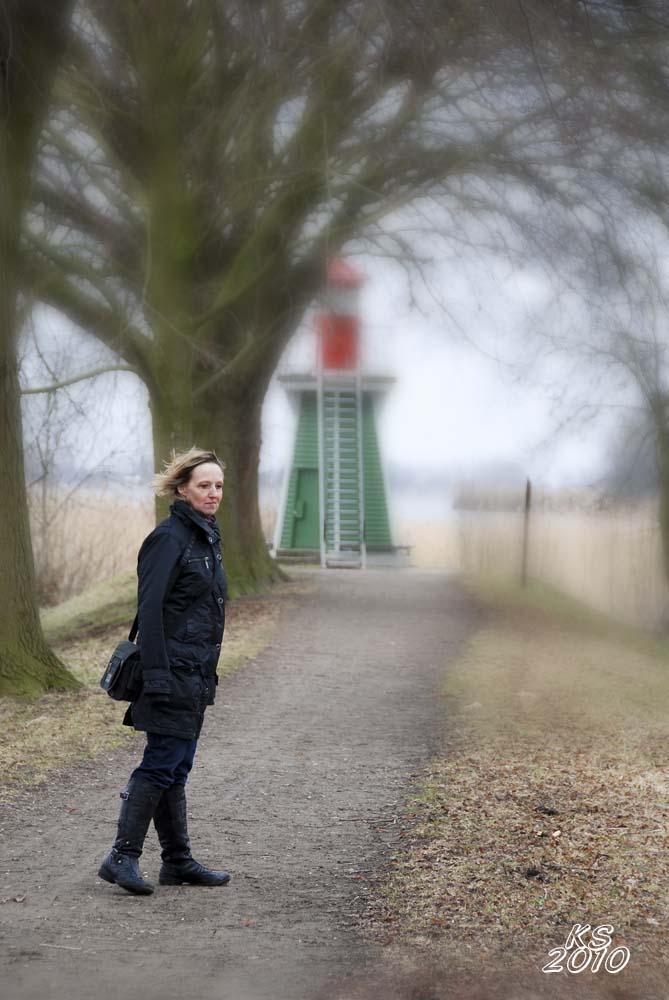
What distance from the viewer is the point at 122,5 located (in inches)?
606

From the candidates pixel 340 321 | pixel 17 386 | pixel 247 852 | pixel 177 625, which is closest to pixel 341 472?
pixel 340 321

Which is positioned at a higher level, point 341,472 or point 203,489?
point 341,472

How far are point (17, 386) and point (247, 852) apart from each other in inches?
247

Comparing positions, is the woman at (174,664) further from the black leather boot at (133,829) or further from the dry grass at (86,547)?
the dry grass at (86,547)

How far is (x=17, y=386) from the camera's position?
11.5 metres

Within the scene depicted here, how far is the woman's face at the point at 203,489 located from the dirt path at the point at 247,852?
1.81 m

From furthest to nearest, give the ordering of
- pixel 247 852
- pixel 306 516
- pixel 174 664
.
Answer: pixel 306 516 → pixel 247 852 → pixel 174 664

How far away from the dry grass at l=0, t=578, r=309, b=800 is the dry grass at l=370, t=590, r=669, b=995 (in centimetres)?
264

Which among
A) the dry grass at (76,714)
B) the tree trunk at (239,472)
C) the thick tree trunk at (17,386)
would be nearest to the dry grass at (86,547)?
the tree trunk at (239,472)

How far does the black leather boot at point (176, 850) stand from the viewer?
19.3 feet

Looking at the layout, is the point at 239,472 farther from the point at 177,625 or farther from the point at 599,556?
the point at 177,625

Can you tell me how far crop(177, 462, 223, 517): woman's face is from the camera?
593 centimetres

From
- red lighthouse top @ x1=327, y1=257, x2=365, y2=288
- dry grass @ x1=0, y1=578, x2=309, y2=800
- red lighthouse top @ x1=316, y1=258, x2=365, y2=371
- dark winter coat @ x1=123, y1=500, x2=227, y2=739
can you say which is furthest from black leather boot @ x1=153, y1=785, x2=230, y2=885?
red lighthouse top @ x1=327, y1=257, x2=365, y2=288

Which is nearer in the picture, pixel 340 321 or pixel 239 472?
pixel 239 472
